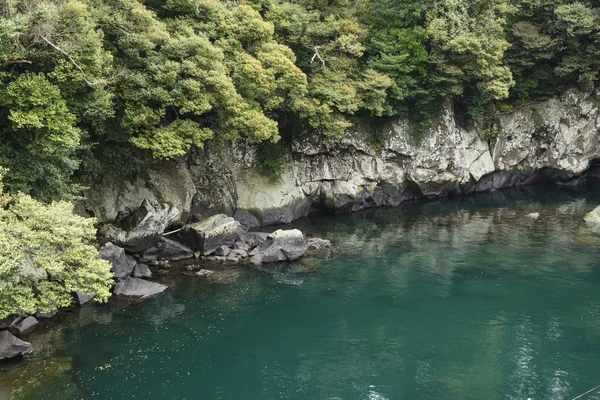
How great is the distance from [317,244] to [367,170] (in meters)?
11.7

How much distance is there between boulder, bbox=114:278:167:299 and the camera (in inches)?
917

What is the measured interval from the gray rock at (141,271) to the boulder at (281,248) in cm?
576

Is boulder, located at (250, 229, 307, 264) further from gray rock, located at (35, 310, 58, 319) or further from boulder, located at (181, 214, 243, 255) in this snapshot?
gray rock, located at (35, 310, 58, 319)

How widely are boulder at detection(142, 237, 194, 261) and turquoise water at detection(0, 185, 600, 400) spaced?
10.6 ft

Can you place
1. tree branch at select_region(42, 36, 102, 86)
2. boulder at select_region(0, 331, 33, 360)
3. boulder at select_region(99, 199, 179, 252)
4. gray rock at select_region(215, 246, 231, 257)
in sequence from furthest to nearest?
gray rock at select_region(215, 246, 231, 257) < boulder at select_region(99, 199, 179, 252) < tree branch at select_region(42, 36, 102, 86) < boulder at select_region(0, 331, 33, 360)

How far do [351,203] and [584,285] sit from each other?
18981 millimetres

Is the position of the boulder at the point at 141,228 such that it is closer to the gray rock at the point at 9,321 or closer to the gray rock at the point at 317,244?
the gray rock at the point at 9,321

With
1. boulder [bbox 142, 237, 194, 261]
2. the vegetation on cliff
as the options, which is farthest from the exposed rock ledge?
the vegetation on cliff

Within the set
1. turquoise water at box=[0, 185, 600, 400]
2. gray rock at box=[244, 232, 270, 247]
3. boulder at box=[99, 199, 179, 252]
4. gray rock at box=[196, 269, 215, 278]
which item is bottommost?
turquoise water at box=[0, 185, 600, 400]

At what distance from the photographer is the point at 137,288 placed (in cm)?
2362

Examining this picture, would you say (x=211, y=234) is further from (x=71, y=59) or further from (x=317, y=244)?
(x=71, y=59)

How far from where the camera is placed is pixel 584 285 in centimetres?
2434

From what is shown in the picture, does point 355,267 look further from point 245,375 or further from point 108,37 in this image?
point 108,37

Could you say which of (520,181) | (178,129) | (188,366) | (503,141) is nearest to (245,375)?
(188,366)
